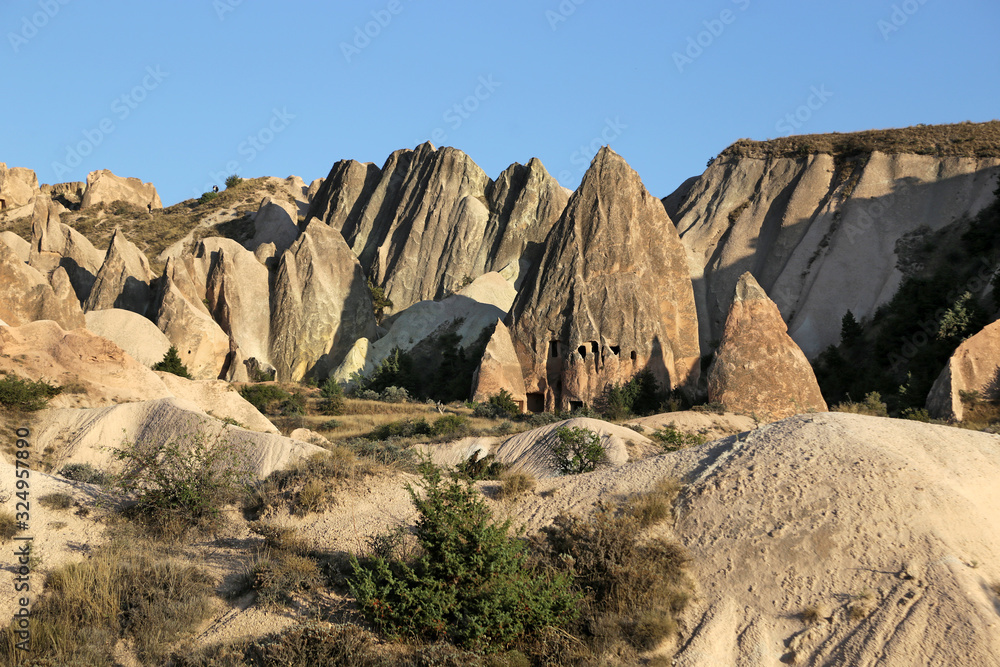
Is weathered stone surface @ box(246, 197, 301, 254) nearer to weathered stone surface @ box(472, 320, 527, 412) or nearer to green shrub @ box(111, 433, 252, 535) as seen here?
weathered stone surface @ box(472, 320, 527, 412)

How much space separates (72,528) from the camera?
10.3 meters

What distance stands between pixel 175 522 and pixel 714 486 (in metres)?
6.55

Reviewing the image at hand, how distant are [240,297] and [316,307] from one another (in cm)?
336

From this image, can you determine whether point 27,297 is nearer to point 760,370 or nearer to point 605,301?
point 605,301

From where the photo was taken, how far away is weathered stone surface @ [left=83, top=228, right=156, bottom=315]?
120 feet

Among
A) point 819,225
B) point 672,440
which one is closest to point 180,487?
point 672,440

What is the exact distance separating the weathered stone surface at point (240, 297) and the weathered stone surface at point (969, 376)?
1029 inches

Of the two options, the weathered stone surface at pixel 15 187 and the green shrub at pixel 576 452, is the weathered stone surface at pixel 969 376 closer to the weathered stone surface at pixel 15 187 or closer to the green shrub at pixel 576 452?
the green shrub at pixel 576 452

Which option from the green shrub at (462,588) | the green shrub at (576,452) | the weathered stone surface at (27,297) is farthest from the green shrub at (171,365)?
the green shrub at (462,588)

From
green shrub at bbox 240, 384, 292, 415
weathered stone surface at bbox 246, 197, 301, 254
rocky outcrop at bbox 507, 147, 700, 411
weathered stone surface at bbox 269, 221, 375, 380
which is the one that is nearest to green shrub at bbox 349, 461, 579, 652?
green shrub at bbox 240, 384, 292, 415

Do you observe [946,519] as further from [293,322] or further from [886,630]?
[293,322]

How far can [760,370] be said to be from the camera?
963 inches

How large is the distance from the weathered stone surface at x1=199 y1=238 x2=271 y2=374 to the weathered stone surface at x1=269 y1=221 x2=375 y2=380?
1.70 feet

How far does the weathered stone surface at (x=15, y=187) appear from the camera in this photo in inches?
2224
